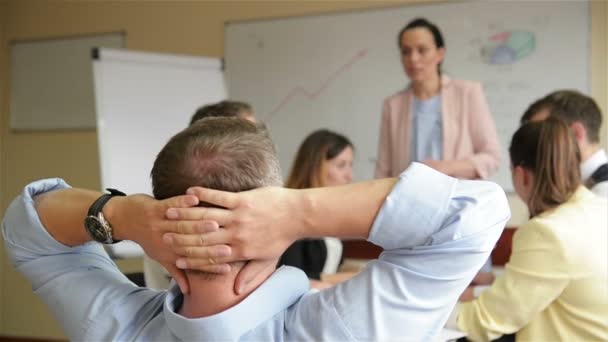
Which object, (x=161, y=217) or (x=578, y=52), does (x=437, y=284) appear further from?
(x=578, y=52)

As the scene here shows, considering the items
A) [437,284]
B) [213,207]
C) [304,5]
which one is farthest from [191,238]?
[304,5]

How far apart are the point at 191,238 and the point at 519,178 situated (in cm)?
131

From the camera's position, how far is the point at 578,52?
3596mm

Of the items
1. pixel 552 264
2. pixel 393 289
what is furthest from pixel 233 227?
pixel 552 264

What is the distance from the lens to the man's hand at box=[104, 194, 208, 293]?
2.57ft

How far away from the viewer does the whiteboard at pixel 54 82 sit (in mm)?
4895

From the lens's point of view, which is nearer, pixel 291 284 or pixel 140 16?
pixel 291 284

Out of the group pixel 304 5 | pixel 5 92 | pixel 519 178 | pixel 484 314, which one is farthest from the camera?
pixel 5 92

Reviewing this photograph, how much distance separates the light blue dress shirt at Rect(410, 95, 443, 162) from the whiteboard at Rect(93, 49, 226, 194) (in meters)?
1.41

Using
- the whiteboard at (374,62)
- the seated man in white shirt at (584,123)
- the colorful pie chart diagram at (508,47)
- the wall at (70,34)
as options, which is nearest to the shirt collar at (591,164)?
the seated man in white shirt at (584,123)

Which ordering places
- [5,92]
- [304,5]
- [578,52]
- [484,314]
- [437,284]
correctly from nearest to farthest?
[437,284] < [484,314] < [578,52] < [304,5] < [5,92]

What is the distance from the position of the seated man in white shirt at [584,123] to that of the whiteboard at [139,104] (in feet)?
6.72

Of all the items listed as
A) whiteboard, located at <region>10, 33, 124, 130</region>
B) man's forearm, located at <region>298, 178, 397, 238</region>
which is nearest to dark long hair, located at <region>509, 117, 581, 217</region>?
man's forearm, located at <region>298, 178, 397, 238</region>

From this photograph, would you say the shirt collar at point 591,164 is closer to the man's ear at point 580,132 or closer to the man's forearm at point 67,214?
the man's ear at point 580,132
